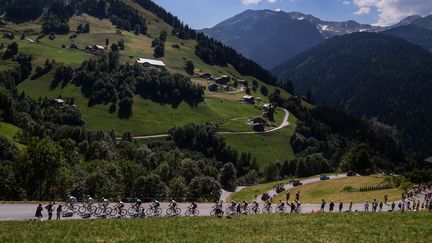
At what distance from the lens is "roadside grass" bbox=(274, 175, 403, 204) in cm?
10604

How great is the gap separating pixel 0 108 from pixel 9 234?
156 m

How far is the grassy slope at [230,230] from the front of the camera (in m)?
44.5

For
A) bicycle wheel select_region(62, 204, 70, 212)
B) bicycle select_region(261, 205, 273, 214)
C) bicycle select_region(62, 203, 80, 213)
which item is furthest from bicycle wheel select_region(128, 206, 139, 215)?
bicycle select_region(261, 205, 273, 214)

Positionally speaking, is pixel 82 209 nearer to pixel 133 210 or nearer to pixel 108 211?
pixel 108 211

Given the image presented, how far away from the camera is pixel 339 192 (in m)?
126

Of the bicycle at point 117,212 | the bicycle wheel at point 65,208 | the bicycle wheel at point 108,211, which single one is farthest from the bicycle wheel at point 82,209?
the bicycle at point 117,212

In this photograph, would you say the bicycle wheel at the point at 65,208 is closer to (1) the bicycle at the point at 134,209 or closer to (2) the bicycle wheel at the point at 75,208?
(2) the bicycle wheel at the point at 75,208

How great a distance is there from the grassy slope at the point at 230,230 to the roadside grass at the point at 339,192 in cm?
4743

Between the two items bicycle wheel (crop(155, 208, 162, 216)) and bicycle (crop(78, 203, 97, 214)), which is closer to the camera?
bicycle (crop(78, 203, 97, 214))

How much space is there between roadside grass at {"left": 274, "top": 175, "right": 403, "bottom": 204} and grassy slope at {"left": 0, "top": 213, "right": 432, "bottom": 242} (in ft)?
156

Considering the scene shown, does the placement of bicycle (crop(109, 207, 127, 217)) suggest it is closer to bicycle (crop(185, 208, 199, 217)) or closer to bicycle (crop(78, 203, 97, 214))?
bicycle (crop(78, 203, 97, 214))

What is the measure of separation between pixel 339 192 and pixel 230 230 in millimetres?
81953

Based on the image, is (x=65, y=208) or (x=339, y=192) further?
(x=339, y=192)

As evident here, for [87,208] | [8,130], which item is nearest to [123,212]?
[87,208]
